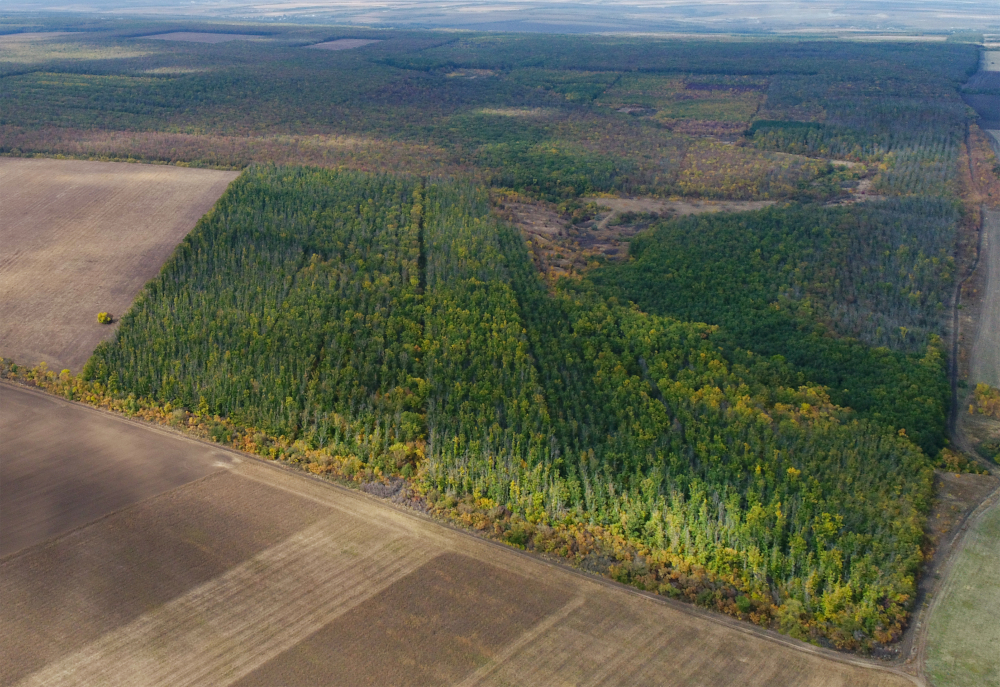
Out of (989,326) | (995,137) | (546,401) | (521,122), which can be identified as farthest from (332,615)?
(995,137)

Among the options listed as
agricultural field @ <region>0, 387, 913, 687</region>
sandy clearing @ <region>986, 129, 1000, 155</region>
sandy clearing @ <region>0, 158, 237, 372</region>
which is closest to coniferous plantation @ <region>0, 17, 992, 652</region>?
agricultural field @ <region>0, 387, 913, 687</region>

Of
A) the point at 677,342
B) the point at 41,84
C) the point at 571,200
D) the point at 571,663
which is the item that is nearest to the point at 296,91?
the point at 41,84

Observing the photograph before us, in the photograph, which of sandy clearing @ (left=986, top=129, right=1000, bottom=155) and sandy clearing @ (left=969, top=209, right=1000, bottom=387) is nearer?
sandy clearing @ (left=969, top=209, right=1000, bottom=387)

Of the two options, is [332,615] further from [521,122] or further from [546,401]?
[521,122]

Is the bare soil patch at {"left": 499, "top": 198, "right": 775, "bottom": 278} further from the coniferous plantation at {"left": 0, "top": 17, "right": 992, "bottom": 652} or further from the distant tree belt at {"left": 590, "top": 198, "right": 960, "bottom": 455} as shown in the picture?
the distant tree belt at {"left": 590, "top": 198, "right": 960, "bottom": 455}

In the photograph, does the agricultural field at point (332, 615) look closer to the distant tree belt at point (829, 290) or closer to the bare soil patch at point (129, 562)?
the bare soil patch at point (129, 562)

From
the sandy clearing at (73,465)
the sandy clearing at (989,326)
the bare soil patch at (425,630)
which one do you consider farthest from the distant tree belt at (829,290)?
the sandy clearing at (73,465)

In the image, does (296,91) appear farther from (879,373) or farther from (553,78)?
(879,373)
